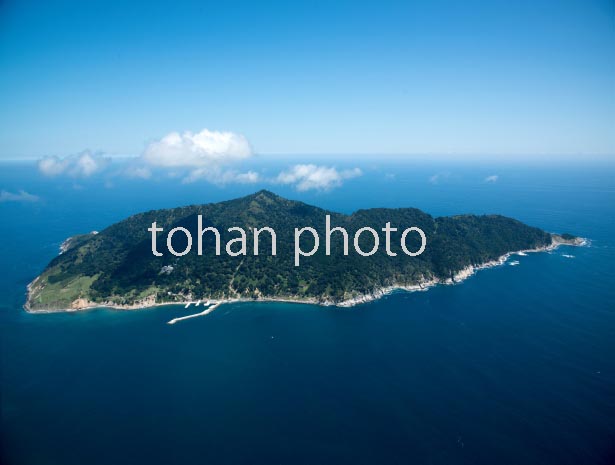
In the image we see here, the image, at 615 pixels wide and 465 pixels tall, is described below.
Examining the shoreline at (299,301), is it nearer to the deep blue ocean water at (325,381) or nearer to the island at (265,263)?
the island at (265,263)

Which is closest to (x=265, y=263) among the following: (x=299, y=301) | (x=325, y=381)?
(x=299, y=301)

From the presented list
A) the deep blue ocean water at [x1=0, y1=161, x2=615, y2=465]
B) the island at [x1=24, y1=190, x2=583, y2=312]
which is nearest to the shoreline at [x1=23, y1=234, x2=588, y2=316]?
the island at [x1=24, y1=190, x2=583, y2=312]

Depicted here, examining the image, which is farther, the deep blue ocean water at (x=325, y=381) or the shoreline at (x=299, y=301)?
the shoreline at (x=299, y=301)

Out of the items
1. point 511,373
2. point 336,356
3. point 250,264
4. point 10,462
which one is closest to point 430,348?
point 511,373

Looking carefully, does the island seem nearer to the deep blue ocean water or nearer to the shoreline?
the shoreline

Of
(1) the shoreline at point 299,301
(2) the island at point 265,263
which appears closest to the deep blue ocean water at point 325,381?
(1) the shoreline at point 299,301
